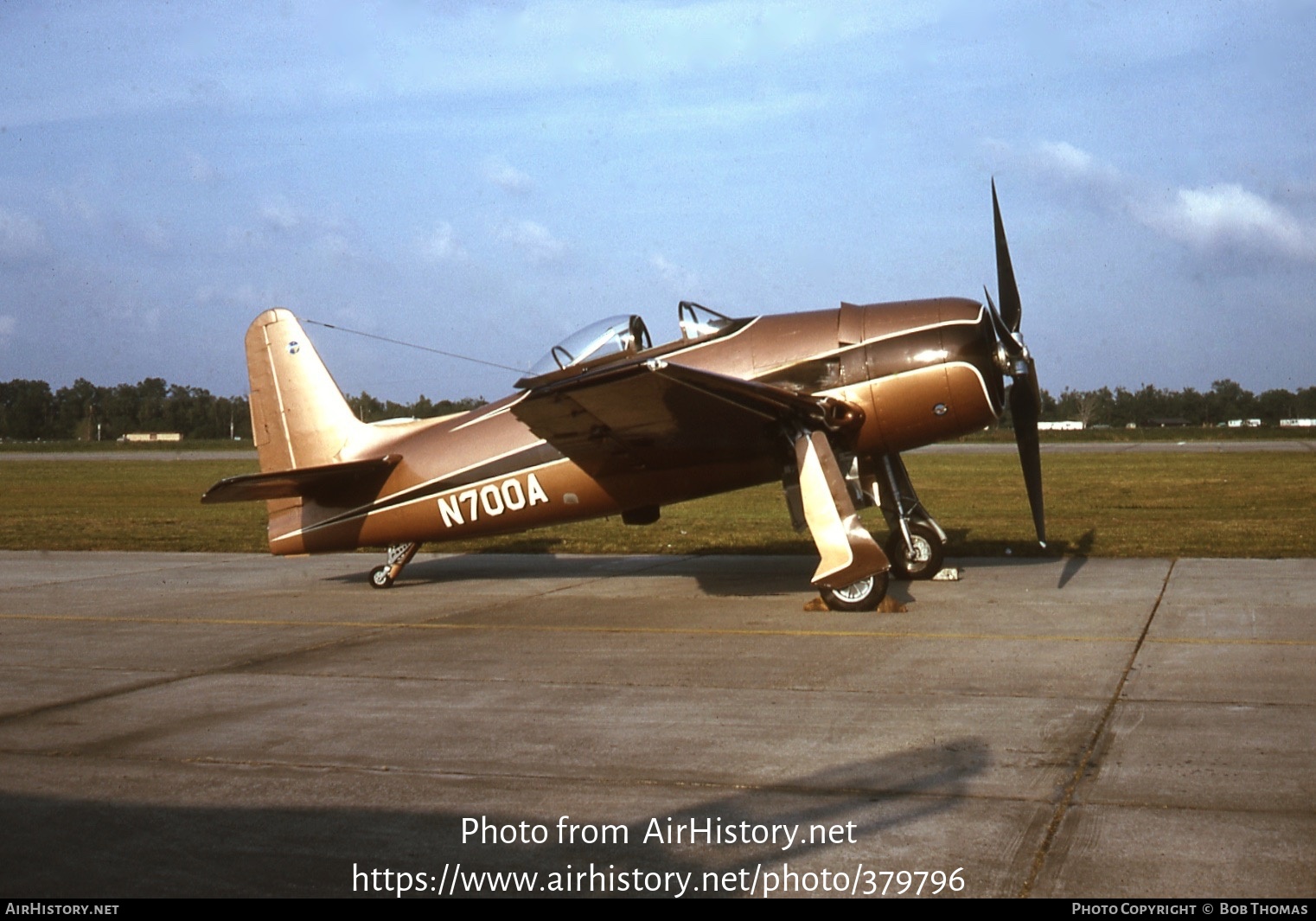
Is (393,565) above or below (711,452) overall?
below

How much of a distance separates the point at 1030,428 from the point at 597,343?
471cm

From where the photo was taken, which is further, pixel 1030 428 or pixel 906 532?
pixel 906 532

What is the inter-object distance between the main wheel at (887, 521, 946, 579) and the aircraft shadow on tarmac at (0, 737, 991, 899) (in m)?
7.13

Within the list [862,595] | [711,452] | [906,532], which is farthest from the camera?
[906,532]

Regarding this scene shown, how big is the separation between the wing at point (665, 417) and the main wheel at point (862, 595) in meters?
1.50

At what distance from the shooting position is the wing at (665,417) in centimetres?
1030

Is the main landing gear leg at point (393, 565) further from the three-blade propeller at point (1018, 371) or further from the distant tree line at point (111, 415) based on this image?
the distant tree line at point (111, 415)

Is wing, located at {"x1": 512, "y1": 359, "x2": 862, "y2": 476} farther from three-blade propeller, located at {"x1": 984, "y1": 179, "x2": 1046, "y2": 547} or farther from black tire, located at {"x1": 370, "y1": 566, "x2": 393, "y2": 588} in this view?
black tire, located at {"x1": 370, "y1": 566, "x2": 393, "y2": 588}

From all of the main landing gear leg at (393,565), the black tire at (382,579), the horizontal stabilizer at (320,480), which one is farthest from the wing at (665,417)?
the black tire at (382,579)

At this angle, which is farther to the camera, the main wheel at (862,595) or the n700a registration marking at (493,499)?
the n700a registration marking at (493,499)

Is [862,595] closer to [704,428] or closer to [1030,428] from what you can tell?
[704,428]

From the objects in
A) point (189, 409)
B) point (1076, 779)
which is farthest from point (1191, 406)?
point (1076, 779)

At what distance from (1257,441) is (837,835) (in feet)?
219

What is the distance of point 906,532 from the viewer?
41.9 ft
